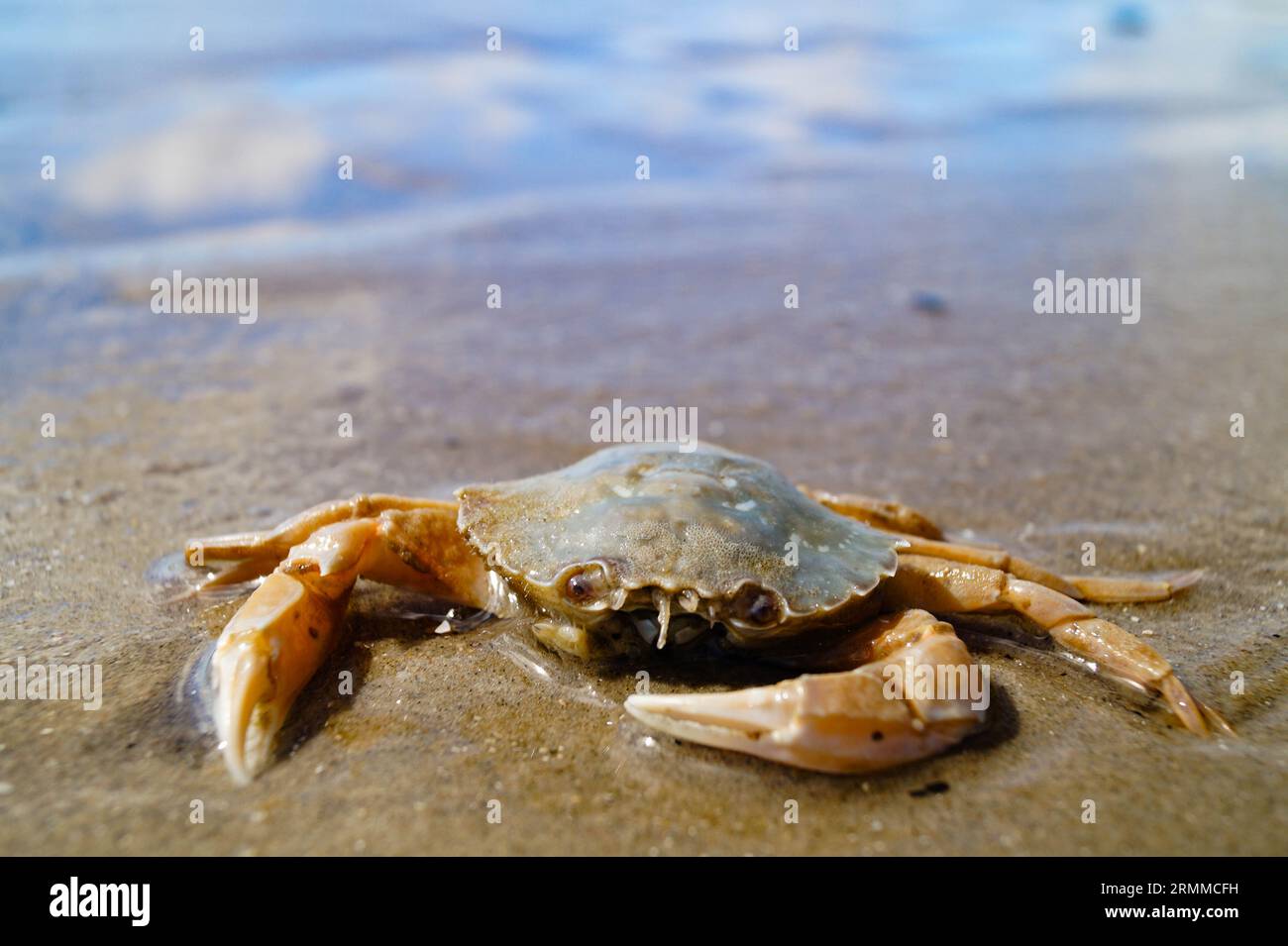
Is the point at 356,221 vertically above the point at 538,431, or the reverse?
the point at 356,221

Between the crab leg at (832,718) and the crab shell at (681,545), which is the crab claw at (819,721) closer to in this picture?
the crab leg at (832,718)

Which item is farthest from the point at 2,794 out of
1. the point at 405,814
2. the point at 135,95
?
the point at 135,95

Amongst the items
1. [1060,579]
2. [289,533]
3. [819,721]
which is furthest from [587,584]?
[1060,579]

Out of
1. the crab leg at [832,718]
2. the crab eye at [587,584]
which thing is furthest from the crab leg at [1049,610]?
the crab eye at [587,584]

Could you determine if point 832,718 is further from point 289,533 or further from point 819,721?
point 289,533

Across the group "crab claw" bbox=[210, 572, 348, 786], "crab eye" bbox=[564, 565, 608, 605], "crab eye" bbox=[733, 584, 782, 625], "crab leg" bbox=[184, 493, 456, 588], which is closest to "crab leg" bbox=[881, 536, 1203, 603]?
"crab eye" bbox=[733, 584, 782, 625]

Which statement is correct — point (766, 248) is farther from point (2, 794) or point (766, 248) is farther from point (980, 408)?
point (2, 794)

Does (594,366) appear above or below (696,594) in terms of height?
above
